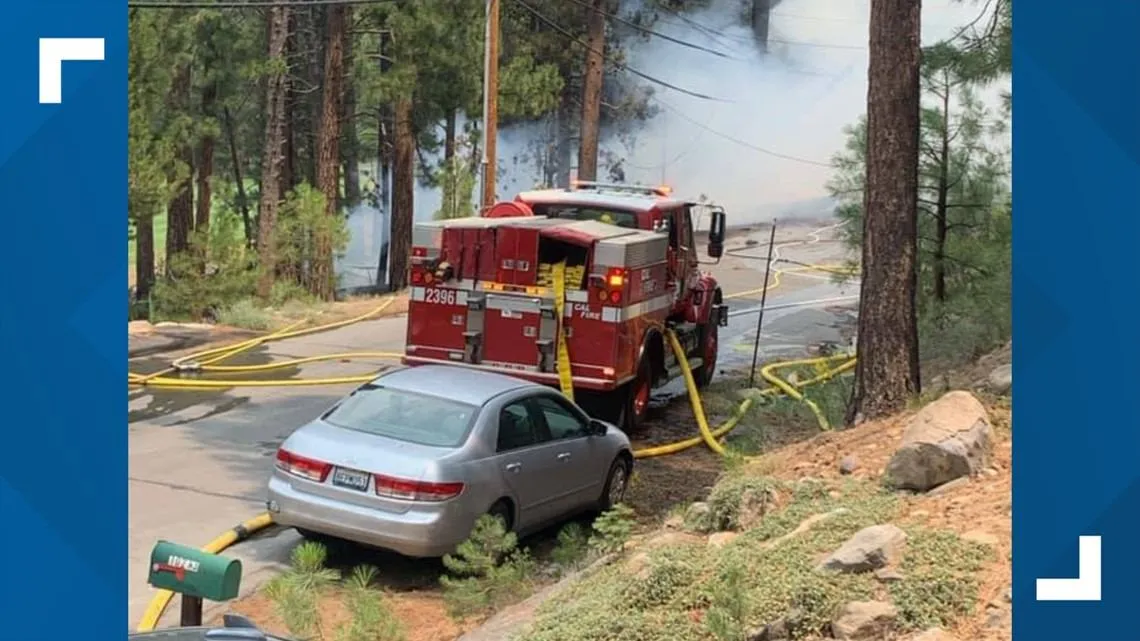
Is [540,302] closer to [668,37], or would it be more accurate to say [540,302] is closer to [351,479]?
[351,479]

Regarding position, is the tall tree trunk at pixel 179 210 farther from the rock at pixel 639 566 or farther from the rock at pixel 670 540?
the rock at pixel 639 566

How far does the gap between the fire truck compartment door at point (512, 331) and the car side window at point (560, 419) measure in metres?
2.29

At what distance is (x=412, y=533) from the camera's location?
8.13 m

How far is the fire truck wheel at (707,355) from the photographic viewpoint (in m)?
16.3

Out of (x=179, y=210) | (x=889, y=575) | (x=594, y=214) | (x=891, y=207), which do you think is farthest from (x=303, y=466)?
(x=179, y=210)

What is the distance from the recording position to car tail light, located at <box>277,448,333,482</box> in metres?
8.41

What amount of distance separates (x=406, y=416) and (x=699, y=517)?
2.23 metres

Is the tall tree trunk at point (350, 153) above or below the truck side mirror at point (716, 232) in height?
above

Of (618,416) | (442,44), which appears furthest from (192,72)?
(618,416)

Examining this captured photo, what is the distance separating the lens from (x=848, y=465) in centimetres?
848

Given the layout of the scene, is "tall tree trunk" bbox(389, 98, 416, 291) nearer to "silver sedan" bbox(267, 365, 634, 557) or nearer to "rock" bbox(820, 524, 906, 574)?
"silver sedan" bbox(267, 365, 634, 557)

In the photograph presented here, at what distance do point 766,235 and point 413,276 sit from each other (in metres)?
23.9
